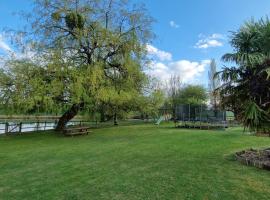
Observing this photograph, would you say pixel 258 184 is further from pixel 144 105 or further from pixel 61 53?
pixel 144 105

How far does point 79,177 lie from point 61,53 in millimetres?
10912

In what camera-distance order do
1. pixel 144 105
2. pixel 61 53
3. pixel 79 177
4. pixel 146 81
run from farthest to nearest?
1. pixel 144 105
2. pixel 146 81
3. pixel 61 53
4. pixel 79 177

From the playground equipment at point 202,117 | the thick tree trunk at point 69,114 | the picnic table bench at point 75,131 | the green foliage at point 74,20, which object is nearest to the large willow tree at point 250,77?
the picnic table bench at point 75,131

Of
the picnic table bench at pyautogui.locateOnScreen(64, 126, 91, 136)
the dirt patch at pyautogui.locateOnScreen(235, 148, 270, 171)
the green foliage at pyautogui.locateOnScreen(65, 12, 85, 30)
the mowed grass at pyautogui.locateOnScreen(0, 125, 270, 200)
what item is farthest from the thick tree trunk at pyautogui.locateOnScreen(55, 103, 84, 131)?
the dirt patch at pyautogui.locateOnScreen(235, 148, 270, 171)

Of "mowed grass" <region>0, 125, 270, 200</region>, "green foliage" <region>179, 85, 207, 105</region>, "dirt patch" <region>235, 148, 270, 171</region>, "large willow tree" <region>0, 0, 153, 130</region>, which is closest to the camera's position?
"mowed grass" <region>0, 125, 270, 200</region>

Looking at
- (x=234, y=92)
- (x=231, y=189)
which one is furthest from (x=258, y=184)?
(x=234, y=92)

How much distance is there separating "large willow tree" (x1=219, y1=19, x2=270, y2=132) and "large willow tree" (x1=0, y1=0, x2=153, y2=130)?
8.41 meters

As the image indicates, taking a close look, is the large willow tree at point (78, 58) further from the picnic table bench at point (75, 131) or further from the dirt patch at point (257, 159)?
the dirt patch at point (257, 159)

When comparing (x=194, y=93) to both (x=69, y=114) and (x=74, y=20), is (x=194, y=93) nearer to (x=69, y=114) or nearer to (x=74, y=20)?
(x=69, y=114)

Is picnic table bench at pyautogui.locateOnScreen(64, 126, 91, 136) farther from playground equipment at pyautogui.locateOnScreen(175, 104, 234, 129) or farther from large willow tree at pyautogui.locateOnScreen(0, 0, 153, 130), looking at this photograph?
playground equipment at pyautogui.locateOnScreen(175, 104, 234, 129)

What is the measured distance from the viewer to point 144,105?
19172mm

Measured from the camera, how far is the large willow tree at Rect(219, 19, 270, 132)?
662 cm

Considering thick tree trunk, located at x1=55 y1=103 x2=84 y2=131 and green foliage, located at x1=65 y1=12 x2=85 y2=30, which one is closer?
green foliage, located at x1=65 y1=12 x2=85 y2=30

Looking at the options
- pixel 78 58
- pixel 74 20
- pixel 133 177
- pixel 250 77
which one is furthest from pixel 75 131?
pixel 250 77
